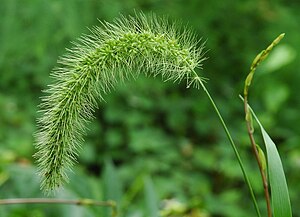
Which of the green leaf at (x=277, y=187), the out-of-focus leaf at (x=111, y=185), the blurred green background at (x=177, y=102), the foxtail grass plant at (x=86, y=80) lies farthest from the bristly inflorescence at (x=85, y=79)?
the blurred green background at (x=177, y=102)

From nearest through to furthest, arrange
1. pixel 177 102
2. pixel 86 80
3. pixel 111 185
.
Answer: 1. pixel 86 80
2. pixel 111 185
3. pixel 177 102

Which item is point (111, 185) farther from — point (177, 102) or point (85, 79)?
point (177, 102)

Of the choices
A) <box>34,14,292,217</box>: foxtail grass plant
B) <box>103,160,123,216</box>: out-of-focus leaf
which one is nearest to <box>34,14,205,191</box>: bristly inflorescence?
<box>34,14,292,217</box>: foxtail grass plant

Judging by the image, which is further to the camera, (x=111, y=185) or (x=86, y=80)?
(x=111, y=185)

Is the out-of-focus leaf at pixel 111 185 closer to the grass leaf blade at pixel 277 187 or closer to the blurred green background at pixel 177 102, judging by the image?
the grass leaf blade at pixel 277 187

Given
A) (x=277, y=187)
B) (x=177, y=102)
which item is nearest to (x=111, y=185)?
(x=277, y=187)

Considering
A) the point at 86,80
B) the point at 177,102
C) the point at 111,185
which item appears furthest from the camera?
the point at 177,102

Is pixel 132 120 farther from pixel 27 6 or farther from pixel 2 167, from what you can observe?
pixel 2 167

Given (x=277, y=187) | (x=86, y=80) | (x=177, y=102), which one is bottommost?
(x=277, y=187)

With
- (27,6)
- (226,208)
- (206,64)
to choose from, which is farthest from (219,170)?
(27,6)
